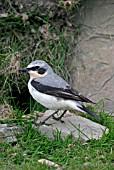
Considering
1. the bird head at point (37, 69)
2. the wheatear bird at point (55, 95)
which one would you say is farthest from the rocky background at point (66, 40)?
the wheatear bird at point (55, 95)

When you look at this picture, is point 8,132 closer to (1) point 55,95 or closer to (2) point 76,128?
(1) point 55,95

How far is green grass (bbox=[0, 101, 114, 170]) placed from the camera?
6.30m

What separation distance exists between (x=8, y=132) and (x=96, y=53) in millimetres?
3311

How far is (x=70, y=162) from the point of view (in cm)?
644

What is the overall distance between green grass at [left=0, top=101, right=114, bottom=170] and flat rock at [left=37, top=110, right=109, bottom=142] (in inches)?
→ 3.5

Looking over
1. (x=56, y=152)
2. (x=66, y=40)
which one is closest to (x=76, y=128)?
(x=56, y=152)

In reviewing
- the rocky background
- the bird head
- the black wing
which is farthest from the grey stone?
the rocky background

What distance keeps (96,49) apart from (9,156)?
3829mm

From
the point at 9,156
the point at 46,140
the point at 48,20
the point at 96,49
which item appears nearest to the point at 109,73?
the point at 96,49

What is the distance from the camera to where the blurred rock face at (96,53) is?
31.3ft

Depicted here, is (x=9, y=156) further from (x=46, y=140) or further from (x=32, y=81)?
(x=32, y=81)

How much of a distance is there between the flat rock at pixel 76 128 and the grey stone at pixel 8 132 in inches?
13.5

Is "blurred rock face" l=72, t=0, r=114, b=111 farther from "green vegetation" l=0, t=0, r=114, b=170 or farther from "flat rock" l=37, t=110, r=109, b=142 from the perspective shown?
"flat rock" l=37, t=110, r=109, b=142

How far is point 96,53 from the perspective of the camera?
9781mm
